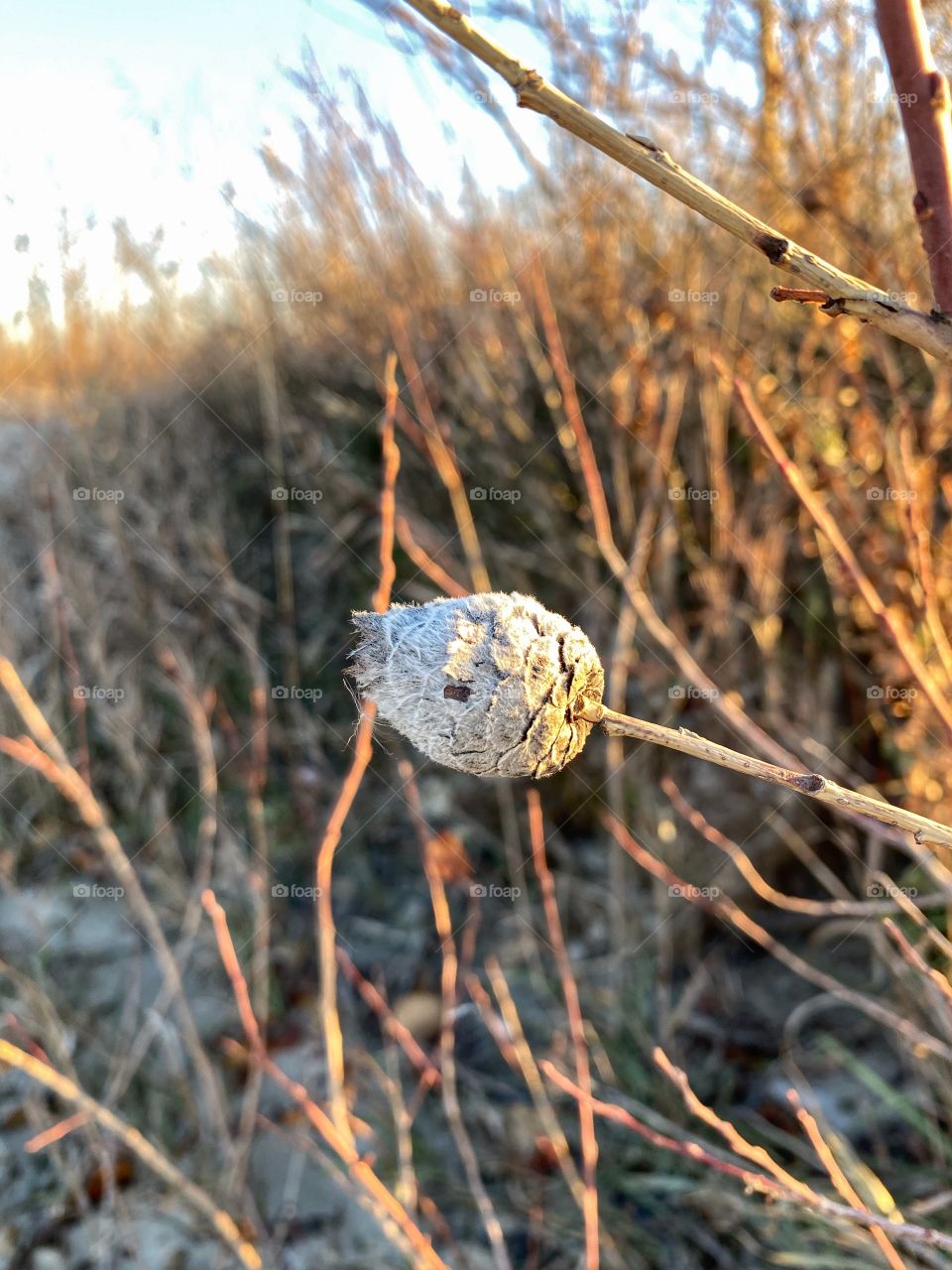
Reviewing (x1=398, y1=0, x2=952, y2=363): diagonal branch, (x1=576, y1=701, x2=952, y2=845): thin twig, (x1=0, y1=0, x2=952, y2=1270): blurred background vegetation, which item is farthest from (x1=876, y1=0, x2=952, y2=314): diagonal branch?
(x1=0, y1=0, x2=952, y2=1270): blurred background vegetation

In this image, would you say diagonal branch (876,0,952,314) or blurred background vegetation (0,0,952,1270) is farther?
blurred background vegetation (0,0,952,1270)

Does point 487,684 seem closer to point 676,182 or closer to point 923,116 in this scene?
point 676,182

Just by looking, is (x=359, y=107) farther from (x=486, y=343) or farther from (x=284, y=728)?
(x=284, y=728)

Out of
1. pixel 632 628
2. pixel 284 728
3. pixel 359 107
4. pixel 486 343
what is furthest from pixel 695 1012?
pixel 359 107

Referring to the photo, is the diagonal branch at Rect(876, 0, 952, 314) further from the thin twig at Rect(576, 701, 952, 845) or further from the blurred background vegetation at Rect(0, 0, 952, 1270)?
the blurred background vegetation at Rect(0, 0, 952, 1270)

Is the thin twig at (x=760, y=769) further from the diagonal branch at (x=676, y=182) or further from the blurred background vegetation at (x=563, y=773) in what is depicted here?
the blurred background vegetation at (x=563, y=773)

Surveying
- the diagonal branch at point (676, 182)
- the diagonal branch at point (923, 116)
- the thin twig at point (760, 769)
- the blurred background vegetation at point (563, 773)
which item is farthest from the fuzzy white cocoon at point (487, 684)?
the blurred background vegetation at point (563, 773)
